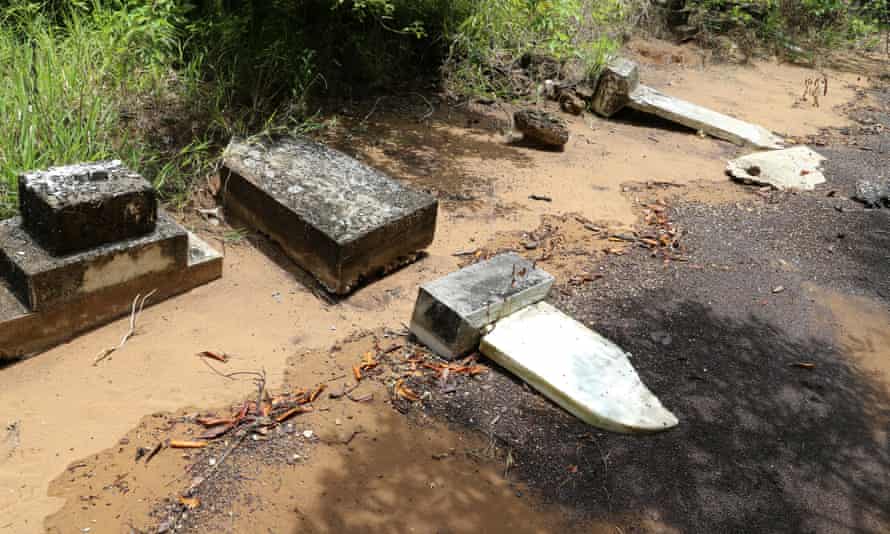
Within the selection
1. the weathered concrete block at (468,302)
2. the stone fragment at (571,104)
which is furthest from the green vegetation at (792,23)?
the weathered concrete block at (468,302)

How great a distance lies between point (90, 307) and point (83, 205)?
0.54m

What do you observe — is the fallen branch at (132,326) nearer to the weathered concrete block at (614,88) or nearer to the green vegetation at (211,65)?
the green vegetation at (211,65)

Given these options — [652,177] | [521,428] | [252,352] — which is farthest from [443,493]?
[652,177]

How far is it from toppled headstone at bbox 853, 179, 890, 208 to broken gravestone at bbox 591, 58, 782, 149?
1.28 metres

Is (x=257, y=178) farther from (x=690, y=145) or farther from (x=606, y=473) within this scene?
(x=690, y=145)

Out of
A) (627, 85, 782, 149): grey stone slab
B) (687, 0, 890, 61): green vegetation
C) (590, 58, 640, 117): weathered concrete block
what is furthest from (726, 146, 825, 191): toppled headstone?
(687, 0, 890, 61): green vegetation

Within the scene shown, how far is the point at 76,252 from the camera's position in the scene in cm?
328

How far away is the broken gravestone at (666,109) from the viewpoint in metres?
7.12

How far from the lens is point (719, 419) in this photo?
3.23 metres

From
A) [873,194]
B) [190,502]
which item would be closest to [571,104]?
[873,194]

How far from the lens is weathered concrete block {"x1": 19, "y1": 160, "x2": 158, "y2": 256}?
10.4 feet

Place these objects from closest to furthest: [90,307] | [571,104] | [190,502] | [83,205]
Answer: [190,502] → [83,205] → [90,307] → [571,104]

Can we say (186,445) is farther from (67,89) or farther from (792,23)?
(792,23)

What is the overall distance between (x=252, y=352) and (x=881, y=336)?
3.55 meters
